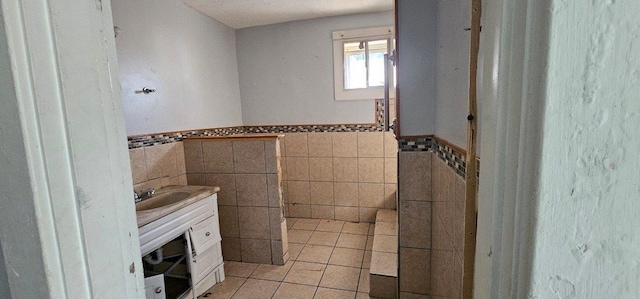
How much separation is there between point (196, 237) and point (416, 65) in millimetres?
1717

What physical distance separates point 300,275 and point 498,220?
1969 mm

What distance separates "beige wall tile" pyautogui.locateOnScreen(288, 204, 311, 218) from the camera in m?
3.08

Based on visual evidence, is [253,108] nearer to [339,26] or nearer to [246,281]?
[339,26]

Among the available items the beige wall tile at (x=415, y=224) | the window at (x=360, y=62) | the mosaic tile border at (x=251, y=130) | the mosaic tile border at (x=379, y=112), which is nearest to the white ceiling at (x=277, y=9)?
the window at (x=360, y=62)

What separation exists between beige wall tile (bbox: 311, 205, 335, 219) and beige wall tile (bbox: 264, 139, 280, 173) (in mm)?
1159

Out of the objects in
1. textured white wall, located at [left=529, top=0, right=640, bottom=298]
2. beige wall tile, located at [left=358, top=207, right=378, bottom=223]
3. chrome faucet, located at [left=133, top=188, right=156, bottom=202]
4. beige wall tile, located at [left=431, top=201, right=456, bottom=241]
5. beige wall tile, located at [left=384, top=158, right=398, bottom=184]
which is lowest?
beige wall tile, located at [left=358, top=207, right=378, bottom=223]

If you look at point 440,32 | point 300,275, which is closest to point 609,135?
point 440,32

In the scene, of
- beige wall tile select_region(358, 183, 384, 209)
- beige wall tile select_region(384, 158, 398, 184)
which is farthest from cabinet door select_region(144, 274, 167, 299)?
beige wall tile select_region(384, 158, 398, 184)

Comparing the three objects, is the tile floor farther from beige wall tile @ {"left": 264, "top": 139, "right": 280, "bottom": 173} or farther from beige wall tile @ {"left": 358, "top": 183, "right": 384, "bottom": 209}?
beige wall tile @ {"left": 264, "top": 139, "right": 280, "bottom": 173}

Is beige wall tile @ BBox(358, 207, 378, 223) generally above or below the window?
below

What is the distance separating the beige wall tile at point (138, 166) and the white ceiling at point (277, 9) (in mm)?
1383

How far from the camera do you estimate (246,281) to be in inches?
78.7

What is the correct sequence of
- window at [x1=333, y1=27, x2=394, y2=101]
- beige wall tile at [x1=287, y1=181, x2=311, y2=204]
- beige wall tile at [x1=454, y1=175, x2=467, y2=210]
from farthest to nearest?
beige wall tile at [x1=287, y1=181, x2=311, y2=204]
window at [x1=333, y1=27, x2=394, y2=101]
beige wall tile at [x1=454, y1=175, x2=467, y2=210]

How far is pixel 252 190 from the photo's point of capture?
6.95 ft
